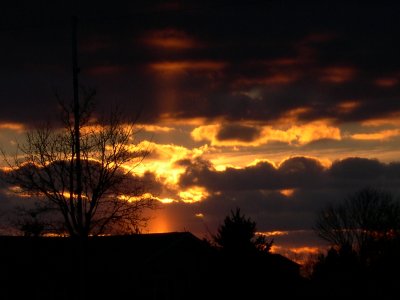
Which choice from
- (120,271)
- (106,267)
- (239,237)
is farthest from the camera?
(106,267)

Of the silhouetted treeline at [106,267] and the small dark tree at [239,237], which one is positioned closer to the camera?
the small dark tree at [239,237]

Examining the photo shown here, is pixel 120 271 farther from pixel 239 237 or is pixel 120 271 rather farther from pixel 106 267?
pixel 239 237

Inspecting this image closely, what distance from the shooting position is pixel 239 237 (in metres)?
25.9

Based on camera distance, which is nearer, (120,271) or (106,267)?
(120,271)

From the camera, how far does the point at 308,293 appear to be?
37.7m

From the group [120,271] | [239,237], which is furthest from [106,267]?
Result: [239,237]

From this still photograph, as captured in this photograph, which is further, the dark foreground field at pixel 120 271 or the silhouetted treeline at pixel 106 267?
the silhouetted treeline at pixel 106 267

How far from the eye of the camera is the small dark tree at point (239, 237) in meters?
25.8

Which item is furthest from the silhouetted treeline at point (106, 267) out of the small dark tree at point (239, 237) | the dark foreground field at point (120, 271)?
the small dark tree at point (239, 237)

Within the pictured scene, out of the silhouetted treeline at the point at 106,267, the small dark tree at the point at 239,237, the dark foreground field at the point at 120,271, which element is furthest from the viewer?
the silhouetted treeline at the point at 106,267

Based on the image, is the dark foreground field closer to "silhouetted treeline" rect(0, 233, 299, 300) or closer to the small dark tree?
"silhouetted treeline" rect(0, 233, 299, 300)

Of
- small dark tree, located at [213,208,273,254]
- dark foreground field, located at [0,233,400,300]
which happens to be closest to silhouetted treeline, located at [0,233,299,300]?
dark foreground field, located at [0,233,400,300]

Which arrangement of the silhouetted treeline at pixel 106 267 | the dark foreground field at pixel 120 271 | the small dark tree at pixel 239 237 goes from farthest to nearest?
the silhouetted treeline at pixel 106 267 → the dark foreground field at pixel 120 271 → the small dark tree at pixel 239 237

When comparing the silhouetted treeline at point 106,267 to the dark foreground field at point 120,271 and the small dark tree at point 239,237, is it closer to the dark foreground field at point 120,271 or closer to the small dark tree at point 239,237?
the dark foreground field at point 120,271
